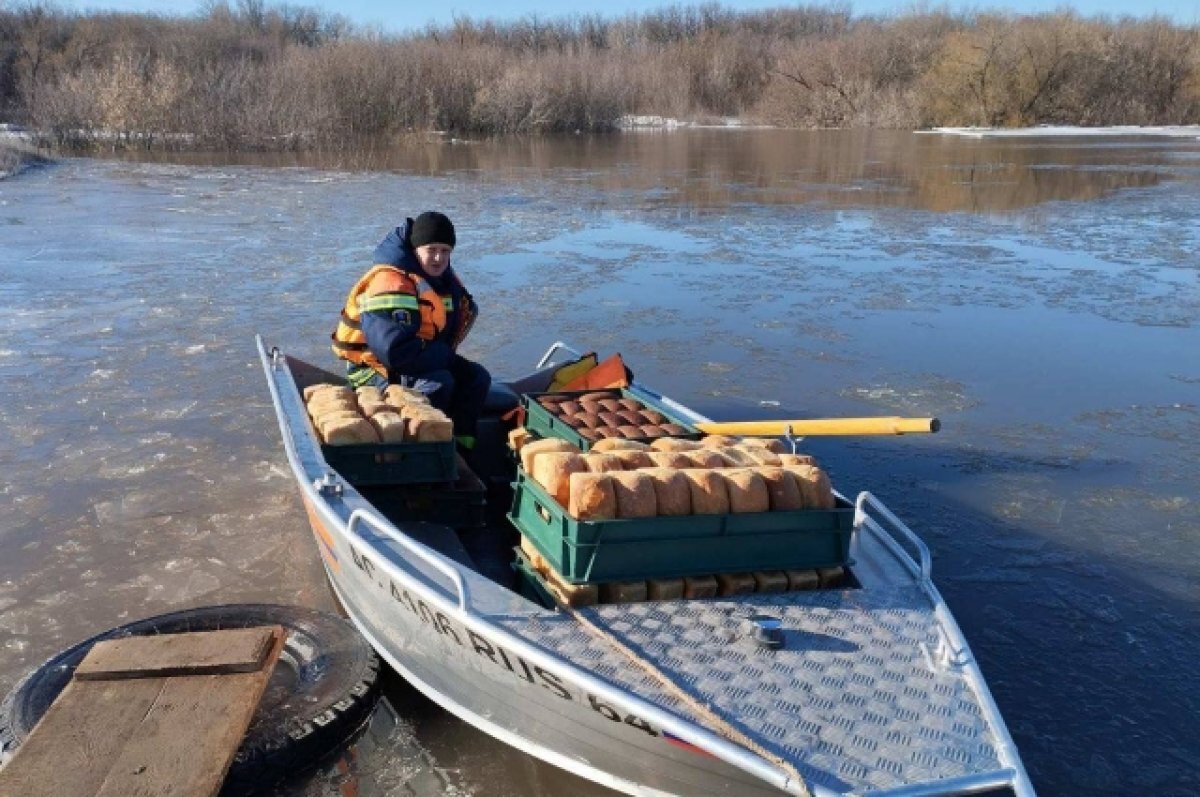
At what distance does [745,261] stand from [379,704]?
954 centimetres

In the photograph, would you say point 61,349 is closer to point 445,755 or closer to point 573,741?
point 445,755

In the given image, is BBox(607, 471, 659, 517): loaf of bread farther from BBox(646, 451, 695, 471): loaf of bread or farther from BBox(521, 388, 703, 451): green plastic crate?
BBox(521, 388, 703, 451): green plastic crate

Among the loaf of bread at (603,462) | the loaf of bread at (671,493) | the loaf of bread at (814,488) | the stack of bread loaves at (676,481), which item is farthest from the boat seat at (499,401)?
the loaf of bread at (814,488)

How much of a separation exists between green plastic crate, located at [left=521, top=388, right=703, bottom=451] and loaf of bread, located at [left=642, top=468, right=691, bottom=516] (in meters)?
0.97

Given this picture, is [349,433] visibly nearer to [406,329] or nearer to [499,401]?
[406,329]

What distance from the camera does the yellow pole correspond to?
4.16 metres

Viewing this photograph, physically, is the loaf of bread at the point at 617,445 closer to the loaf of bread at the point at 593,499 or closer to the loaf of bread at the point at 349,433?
the loaf of bread at the point at 593,499

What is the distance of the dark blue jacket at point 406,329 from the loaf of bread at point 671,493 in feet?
7.19

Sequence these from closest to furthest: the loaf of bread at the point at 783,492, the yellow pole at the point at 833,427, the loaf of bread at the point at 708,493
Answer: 1. the loaf of bread at the point at 708,493
2. the loaf of bread at the point at 783,492
3. the yellow pole at the point at 833,427

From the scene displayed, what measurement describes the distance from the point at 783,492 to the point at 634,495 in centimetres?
56

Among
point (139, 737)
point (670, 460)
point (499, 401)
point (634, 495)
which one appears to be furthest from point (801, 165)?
point (139, 737)

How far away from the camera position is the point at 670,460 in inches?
155

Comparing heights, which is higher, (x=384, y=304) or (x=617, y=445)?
(x=384, y=304)

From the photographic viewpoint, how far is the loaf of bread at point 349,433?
472 centimetres
